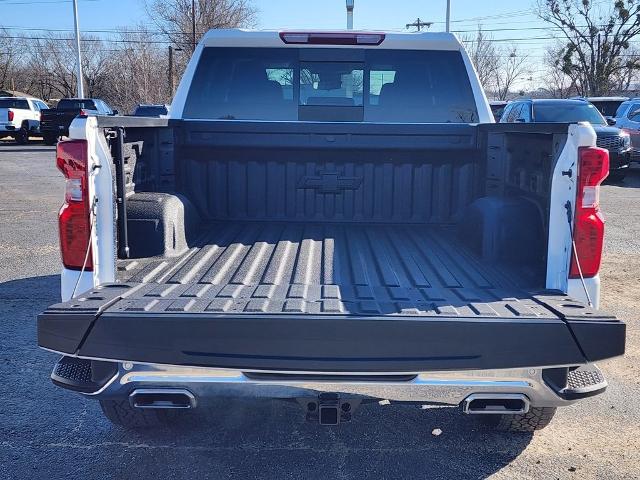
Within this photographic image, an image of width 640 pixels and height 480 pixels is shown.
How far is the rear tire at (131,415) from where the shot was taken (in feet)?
11.3

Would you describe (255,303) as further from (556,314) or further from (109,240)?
(556,314)

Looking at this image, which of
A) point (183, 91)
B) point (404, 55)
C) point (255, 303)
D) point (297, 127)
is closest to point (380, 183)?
point (297, 127)

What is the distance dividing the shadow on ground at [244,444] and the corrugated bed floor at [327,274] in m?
0.60

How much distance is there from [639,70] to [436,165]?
45.9 metres

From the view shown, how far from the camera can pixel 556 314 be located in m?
2.65

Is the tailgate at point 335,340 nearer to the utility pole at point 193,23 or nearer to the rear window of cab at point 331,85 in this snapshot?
the rear window of cab at point 331,85

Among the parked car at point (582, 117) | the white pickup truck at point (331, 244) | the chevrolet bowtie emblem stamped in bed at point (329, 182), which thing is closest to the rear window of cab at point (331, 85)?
the white pickup truck at point (331, 244)

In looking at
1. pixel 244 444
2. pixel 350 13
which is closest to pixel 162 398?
pixel 244 444

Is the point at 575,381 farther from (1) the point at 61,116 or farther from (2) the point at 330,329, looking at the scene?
(1) the point at 61,116

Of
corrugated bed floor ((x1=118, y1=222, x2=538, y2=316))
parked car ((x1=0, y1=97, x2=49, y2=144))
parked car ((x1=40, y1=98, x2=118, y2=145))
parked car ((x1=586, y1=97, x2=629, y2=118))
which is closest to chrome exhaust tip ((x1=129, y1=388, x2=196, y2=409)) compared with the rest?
corrugated bed floor ((x1=118, y1=222, x2=538, y2=316))

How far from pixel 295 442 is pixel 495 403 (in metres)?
1.26

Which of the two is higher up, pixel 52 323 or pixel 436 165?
pixel 436 165

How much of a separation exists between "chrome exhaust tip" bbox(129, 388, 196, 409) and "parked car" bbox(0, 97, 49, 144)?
2908cm

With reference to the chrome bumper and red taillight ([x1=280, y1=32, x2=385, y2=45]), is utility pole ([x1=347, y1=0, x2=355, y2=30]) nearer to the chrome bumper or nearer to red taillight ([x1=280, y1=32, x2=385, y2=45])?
red taillight ([x1=280, y1=32, x2=385, y2=45])
